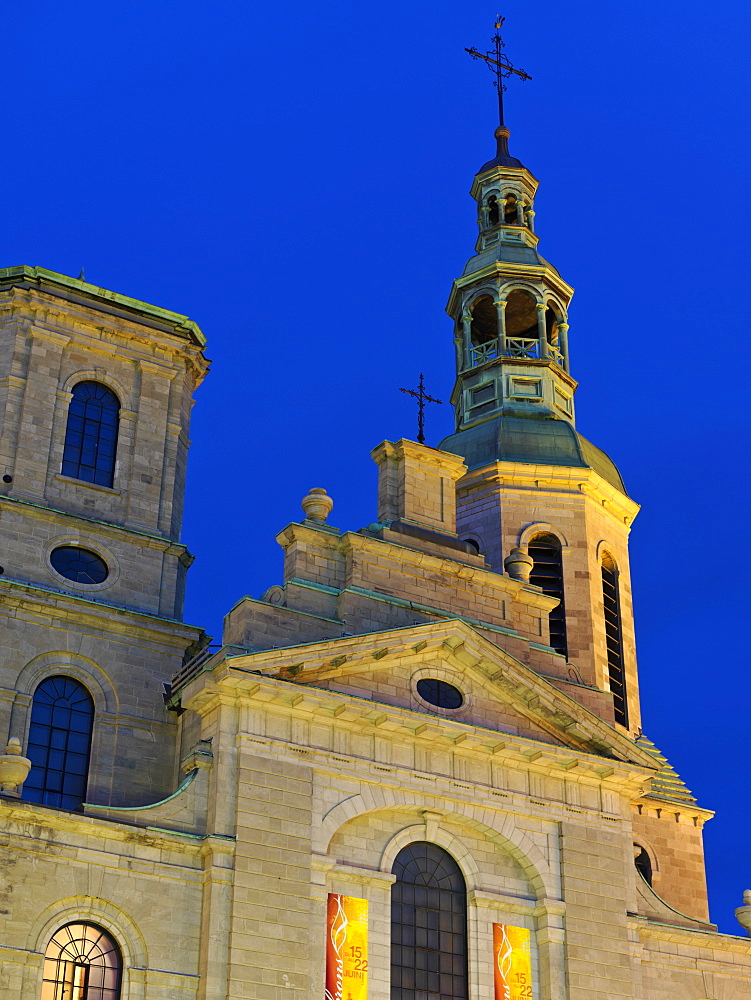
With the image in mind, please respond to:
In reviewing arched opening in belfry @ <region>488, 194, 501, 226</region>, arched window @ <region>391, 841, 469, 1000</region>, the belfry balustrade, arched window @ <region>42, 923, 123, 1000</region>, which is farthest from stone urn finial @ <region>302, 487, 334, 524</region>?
arched opening in belfry @ <region>488, 194, 501, 226</region>

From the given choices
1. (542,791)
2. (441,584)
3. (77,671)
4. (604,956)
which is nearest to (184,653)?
(77,671)

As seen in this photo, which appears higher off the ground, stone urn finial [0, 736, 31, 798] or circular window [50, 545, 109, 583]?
circular window [50, 545, 109, 583]

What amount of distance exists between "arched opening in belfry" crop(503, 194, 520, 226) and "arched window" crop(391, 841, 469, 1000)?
27665mm

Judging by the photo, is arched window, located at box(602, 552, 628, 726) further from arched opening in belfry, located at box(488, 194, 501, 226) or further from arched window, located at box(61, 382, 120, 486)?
arched opening in belfry, located at box(488, 194, 501, 226)

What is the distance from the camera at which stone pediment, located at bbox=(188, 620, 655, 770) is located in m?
32.7

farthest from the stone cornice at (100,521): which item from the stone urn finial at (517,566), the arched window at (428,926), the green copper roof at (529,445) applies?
the green copper roof at (529,445)

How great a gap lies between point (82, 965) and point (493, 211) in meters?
33.4

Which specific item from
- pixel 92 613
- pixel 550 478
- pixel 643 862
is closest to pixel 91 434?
pixel 92 613

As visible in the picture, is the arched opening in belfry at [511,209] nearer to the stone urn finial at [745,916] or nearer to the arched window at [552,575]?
the arched window at [552,575]

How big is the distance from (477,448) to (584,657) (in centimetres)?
739

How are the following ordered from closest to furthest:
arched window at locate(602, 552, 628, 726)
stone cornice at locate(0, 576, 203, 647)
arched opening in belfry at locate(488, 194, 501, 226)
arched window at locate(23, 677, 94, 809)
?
arched window at locate(23, 677, 94, 809)
stone cornice at locate(0, 576, 203, 647)
arched window at locate(602, 552, 628, 726)
arched opening in belfry at locate(488, 194, 501, 226)

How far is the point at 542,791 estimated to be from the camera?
1366 inches

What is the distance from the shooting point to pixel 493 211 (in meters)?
55.4

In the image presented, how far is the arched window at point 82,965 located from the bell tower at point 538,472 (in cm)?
→ 1289
